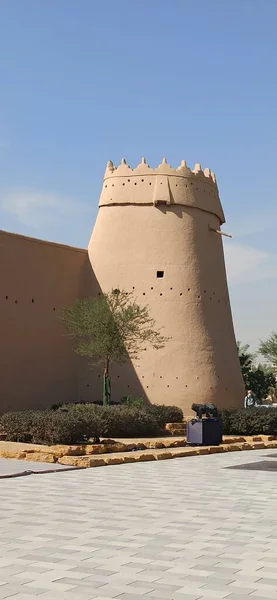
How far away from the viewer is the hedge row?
1518 centimetres

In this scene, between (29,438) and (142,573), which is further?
(29,438)

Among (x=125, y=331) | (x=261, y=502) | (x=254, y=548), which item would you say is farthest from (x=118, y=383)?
(x=254, y=548)

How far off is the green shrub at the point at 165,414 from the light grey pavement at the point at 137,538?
988cm

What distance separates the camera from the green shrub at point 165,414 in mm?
21094

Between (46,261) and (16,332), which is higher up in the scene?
(46,261)

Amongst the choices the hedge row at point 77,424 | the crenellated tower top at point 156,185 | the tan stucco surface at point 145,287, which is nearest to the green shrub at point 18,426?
the hedge row at point 77,424

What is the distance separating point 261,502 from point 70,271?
17.7m

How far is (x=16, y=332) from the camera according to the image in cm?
2288

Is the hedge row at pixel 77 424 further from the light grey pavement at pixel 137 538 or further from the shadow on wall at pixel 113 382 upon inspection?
the shadow on wall at pixel 113 382

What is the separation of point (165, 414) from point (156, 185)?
28.6 ft

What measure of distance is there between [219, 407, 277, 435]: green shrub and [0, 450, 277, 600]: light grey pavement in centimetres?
891

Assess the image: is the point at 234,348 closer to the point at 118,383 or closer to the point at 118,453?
the point at 118,383

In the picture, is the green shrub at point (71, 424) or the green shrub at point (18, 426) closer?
the green shrub at point (71, 424)

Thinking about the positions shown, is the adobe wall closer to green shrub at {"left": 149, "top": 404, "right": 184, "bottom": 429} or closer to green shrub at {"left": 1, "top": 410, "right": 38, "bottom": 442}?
green shrub at {"left": 149, "top": 404, "right": 184, "bottom": 429}
